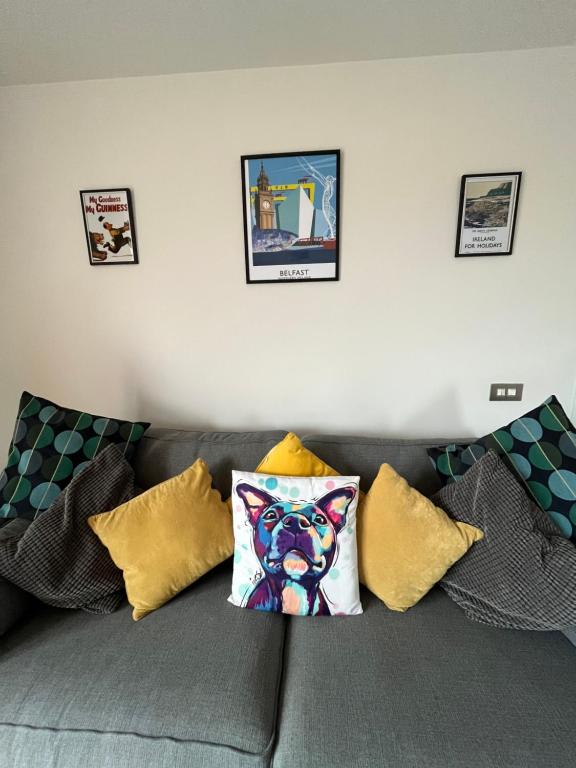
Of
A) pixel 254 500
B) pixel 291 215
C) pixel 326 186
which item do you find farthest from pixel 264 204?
pixel 254 500

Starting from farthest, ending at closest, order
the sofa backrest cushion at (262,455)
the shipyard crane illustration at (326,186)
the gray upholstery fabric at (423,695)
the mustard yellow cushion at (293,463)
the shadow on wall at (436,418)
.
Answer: the shadow on wall at (436,418) → the shipyard crane illustration at (326,186) → the sofa backrest cushion at (262,455) → the mustard yellow cushion at (293,463) → the gray upholstery fabric at (423,695)

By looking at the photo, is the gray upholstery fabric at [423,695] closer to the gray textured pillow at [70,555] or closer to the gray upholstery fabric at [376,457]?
the gray upholstery fabric at [376,457]

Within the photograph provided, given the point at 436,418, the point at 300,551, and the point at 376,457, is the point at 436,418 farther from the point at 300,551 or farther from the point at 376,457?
the point at 300,551

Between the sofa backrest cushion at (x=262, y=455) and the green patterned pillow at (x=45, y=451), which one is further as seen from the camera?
the sofa backrest cushion at (x=262, y=455)

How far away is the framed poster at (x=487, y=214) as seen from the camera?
1533 mm

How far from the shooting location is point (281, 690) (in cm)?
100

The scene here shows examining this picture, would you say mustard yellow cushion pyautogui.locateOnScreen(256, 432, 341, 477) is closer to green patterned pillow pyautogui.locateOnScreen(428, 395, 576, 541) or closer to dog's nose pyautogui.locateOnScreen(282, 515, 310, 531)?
dog's nose pyautogui.locateOnScreen(282, 515, 310, 531)

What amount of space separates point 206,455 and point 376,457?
2.33 feet

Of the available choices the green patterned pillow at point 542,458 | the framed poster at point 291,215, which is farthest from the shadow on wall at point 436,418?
the framed poster at point 291,215

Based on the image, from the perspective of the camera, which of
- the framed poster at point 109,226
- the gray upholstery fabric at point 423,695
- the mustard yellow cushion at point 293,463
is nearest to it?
the gray upholstery fabric at point 423,695

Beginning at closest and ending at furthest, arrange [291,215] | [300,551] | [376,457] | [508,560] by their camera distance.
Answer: [508,560] < [300,551] < [376,457] < [291,215]

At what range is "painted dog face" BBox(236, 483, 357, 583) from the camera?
1.20m

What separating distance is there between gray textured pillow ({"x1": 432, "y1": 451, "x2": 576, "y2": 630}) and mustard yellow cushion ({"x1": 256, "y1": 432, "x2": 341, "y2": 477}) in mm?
442

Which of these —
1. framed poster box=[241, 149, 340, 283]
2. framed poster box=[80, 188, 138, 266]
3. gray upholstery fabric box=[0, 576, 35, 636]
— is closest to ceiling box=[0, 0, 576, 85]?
framed poster box=[241, 149, 340, 283]
